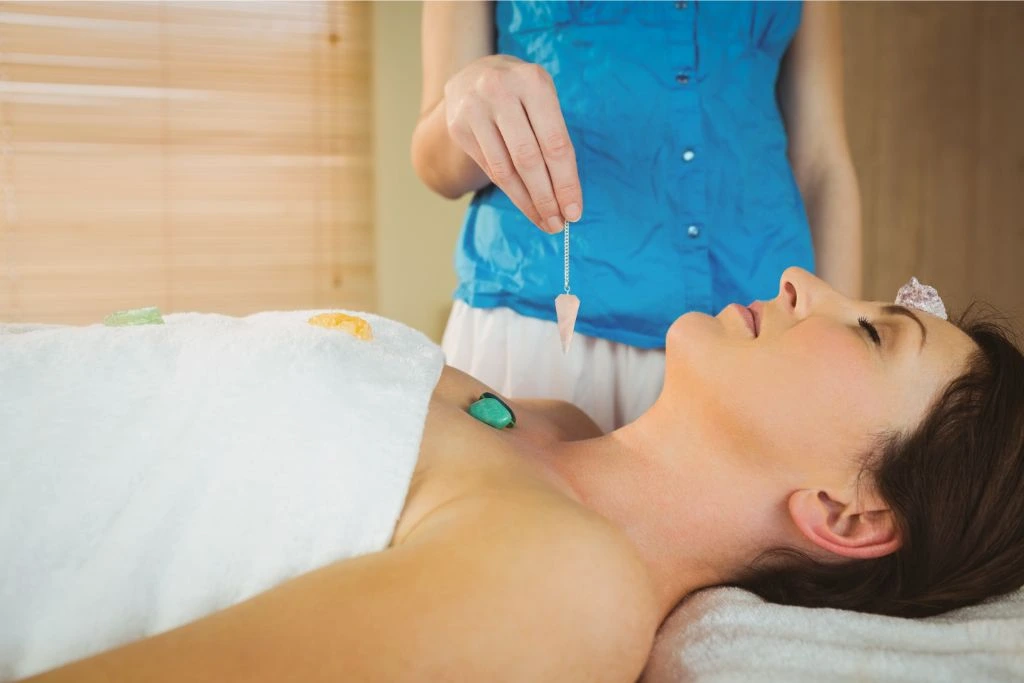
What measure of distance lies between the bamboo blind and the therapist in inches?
96.1

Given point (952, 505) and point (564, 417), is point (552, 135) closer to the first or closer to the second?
point (564, 417)

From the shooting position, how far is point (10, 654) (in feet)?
2.66

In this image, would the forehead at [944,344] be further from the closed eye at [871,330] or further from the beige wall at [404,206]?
the beige wall at [404,206]

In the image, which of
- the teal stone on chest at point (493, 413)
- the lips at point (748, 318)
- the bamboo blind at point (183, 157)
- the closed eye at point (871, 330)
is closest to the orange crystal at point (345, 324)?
the teal stone on chest at point (493, 413)

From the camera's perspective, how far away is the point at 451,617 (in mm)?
760

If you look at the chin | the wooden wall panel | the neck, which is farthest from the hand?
the wooden wall panel

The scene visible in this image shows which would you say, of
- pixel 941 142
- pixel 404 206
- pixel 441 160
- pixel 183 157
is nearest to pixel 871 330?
pixel 441 160

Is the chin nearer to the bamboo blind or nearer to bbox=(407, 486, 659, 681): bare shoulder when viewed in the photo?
A: bbox=(407, 486, 659, 681): bare shoulder

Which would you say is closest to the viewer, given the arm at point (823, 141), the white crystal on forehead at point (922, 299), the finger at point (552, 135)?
the finger at point (552, 135)

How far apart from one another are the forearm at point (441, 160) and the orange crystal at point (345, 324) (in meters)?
0.31

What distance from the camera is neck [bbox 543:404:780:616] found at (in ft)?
3.82

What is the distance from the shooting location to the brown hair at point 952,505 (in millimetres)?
1105

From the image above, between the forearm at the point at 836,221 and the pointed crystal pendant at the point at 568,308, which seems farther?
the forearm at the point at 836,221

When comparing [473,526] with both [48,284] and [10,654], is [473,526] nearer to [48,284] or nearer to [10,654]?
[10,654]
